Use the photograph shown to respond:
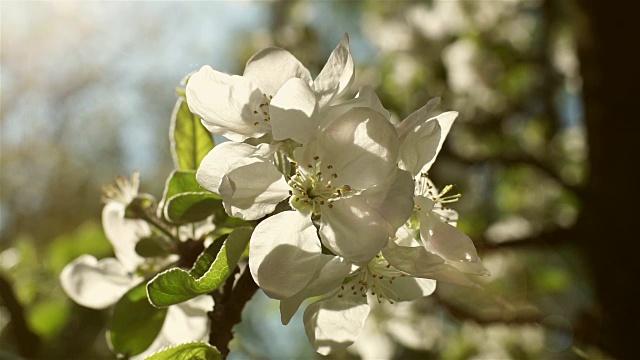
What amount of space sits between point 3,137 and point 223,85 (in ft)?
7.31

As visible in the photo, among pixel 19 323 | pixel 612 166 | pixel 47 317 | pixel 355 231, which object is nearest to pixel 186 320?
pixel 355 231

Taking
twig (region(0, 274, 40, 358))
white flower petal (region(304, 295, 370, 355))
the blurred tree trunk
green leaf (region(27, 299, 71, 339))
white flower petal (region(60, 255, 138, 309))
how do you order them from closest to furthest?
white flower petal (region(304, 295, 370, 355)) < white flower petal (region(60, 255, 138, 309)) < twig (region(0, 274, 40, 358)) < green leaf (region(27, 299, 71, 339)) < the blurred tree trunk

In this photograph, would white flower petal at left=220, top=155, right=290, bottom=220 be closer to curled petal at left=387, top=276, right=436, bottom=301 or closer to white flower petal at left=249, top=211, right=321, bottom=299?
white flower petal at left=249, top=211, right=321, bottom=299

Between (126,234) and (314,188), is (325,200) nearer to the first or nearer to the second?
(314,188)

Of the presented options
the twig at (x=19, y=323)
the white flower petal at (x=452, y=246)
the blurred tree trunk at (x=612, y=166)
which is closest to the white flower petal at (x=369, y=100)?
the white flower petal at (x=452, y=246)

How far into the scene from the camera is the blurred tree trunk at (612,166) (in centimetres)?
155

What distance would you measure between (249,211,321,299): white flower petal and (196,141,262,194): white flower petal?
2.0 inches

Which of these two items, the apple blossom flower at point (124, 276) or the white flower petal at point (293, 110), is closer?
the white flower petal at point (293, 110)

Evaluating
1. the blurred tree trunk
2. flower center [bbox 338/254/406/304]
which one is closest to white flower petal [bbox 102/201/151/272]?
flower center [bbox 338/254/406/304]

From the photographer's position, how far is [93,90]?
10.5ft

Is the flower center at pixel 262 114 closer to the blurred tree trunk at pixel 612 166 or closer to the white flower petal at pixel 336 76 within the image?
the white flower petal at pixel 336 76

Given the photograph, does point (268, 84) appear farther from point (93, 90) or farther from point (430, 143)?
point (93, 90)

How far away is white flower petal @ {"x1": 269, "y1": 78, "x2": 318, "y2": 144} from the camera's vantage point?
0.55 metres

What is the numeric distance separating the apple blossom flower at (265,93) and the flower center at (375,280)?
150mm
